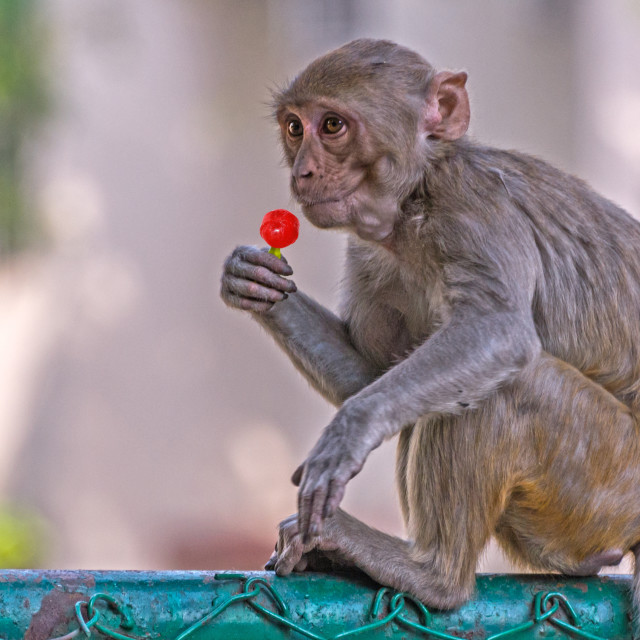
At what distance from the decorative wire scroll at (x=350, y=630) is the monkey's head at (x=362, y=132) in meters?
1.43

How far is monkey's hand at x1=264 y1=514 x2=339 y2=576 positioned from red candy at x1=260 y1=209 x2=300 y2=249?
1033mm

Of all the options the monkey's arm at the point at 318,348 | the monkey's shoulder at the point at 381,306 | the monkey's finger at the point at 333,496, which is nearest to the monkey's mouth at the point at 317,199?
the monkey's shoulder at the point at 381,306

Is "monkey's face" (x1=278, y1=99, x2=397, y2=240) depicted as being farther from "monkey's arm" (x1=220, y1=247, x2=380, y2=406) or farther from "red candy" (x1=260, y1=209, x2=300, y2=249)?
"monkey's arm" (x1=220, y1=247, x2=380, y2=406)

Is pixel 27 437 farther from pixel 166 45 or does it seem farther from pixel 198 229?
pixel 166 45

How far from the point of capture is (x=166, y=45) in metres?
10.7

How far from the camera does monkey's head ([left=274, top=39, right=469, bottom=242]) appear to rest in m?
3.93

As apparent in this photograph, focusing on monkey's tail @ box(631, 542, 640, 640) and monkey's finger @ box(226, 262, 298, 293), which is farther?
monkey's finger @ box(226, 262, 298, 293)

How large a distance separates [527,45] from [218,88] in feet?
10.2

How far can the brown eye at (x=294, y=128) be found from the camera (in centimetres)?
407

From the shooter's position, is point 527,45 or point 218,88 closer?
point 527,45

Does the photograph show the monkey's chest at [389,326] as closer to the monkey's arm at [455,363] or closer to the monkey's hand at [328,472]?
the monkey's arm at [455,363]

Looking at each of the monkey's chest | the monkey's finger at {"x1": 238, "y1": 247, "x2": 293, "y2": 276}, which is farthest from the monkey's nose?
the monkey's chest

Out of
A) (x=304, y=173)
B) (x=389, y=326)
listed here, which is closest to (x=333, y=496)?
(x=304, y=173)

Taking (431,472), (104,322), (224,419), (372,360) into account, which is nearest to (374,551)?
(431,472)
